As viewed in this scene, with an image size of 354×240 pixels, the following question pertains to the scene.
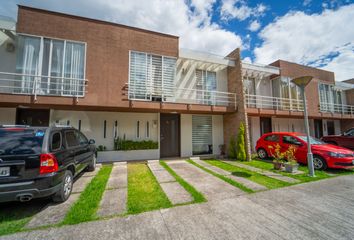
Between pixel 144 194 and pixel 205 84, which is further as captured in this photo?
pixel 205 84

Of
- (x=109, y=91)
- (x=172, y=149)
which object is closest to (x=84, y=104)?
(x=109, y=91)

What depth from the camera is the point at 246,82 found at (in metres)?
11.9

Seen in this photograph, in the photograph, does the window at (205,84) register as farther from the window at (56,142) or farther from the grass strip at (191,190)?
the window at (56,142)

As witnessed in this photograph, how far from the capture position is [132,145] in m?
8.52

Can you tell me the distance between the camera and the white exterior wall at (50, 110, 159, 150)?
322 inches

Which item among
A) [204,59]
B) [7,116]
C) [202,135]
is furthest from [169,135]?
[7,116]

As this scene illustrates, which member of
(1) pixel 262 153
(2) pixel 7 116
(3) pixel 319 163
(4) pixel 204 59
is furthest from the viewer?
(4) pixel 204 59

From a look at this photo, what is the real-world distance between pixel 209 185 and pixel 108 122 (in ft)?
21.4

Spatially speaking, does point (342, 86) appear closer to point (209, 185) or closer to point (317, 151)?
point (317, 151)

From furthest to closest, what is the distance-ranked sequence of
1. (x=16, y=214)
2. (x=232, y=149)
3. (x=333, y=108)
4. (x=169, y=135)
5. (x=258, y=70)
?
(x=333, y=108)
(x=258, y=70)
(x=169, y=135)
(x=232, y=149)
(x=16, y=214)

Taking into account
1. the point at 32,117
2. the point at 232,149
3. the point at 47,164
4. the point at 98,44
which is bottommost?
the point at 232,149

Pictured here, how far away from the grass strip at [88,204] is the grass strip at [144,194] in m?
0.75

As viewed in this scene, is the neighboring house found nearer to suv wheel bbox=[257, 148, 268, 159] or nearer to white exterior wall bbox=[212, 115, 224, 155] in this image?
white exterior wall bbox=[212, 115, 224, 155]

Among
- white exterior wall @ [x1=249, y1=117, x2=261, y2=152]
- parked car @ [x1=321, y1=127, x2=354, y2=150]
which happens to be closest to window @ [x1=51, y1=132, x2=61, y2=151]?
white exterior wall @ [x1=249, y1=117, x2=261, y2=152]
